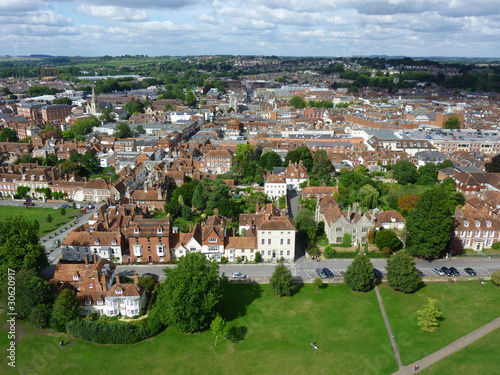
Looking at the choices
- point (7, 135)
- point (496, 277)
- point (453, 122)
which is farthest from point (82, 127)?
point (453, 122)

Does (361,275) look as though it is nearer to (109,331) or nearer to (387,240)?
(387,240)

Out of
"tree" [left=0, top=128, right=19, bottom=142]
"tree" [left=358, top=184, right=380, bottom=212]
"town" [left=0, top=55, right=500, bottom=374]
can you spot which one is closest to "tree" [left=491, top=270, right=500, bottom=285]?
"town" [left=0, top=55, right=500, bottom=374]

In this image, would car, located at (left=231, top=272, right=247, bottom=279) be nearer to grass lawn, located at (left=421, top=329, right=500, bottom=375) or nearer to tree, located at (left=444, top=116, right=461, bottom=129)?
grass lawn, located at (left=421, top=329, right=500, bottom=375)

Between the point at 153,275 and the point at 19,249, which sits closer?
the point at 19,249

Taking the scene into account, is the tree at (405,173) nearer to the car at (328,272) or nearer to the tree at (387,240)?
the tree at (387,240)

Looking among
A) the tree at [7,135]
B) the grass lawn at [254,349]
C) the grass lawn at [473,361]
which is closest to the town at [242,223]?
the tree at [7,135]

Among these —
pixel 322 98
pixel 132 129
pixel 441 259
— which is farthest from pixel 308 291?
pixel 322 98
